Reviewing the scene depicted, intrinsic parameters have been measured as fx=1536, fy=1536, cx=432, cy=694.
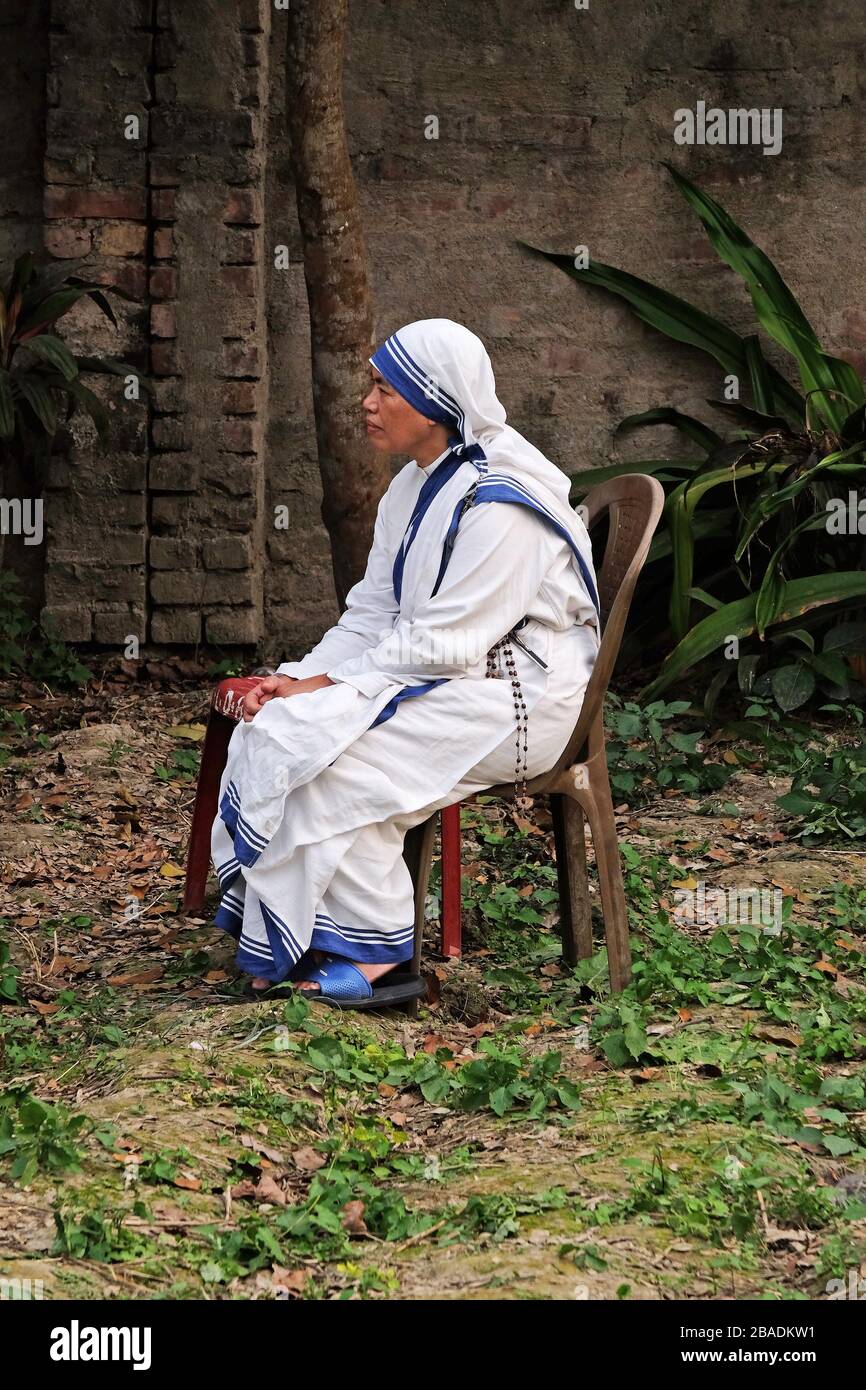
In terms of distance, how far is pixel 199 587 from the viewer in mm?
5727

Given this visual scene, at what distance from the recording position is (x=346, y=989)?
3051mm

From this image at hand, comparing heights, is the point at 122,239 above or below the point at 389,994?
above

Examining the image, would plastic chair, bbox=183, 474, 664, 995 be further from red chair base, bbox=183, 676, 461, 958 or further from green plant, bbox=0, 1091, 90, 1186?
green plant, bbox=0, 1091, 90, 1186

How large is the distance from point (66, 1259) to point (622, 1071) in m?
1.14

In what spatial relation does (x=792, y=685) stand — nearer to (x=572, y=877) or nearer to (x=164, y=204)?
(x=572, y=877)

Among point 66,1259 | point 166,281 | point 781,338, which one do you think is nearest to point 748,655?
point 781,338

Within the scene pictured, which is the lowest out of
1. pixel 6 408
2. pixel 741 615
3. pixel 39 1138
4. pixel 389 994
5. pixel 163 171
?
pixel 39 1138

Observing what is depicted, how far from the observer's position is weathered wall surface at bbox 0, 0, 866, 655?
561cm

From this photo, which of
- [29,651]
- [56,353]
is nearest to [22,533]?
[29,651]

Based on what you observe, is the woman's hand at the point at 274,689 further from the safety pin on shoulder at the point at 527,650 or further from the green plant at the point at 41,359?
the green plant at the point at 41,359

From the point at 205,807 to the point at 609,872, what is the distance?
104cm

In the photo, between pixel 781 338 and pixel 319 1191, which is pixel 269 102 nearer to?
pixel 781 338

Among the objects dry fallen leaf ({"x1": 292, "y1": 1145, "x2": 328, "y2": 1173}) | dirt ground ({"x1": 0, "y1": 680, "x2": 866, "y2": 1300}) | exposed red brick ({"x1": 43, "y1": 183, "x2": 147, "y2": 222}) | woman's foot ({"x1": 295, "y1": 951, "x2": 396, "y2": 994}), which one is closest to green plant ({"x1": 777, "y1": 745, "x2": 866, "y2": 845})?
dirt ground ({"x1": 0, "y1": 680, "x2": 866, "y2": 1300})
